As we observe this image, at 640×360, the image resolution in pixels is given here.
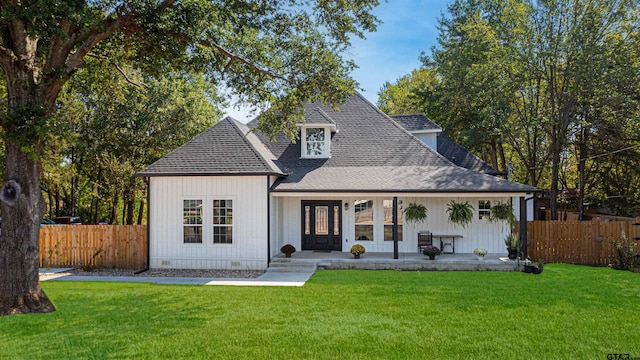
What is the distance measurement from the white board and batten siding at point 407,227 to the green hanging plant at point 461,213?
1.30 ft

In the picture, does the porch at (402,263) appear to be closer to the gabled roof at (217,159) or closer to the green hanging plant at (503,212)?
the green hanging plant at (503,212)

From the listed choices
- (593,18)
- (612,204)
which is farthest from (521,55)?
(612,204)

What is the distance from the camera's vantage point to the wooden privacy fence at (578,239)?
14.6 metres

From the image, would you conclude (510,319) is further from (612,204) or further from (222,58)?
(612,204)

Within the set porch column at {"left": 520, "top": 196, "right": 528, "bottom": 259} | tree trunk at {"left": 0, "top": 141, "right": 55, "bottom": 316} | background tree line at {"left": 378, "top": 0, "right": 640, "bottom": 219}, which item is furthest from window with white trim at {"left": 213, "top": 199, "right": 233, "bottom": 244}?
background tree line at {"left": 378, "top": 0, "right": 640, "bottom": 219}

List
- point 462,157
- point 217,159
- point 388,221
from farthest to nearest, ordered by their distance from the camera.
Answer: point 462,157 → point 388,221 → point 217,159

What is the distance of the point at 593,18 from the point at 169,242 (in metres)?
18.8

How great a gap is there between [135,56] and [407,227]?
10.7 metres

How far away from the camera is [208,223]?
46.0ft

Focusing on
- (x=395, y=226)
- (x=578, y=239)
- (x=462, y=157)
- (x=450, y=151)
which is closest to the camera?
(x=395, y=226)

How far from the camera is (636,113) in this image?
17172 mm

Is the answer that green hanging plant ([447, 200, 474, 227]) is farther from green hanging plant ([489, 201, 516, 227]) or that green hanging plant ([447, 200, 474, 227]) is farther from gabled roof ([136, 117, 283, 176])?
gabled roof ([136, 117, 283, 176])

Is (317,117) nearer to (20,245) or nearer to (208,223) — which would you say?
(208,223)

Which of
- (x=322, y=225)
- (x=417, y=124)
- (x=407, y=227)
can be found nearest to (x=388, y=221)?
(x=407, y=227)
